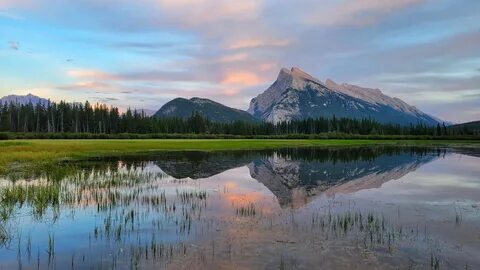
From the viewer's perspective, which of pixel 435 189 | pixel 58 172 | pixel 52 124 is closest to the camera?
pixel 435 189

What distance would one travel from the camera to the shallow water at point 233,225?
12461 millimetres

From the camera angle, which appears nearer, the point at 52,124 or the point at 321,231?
the point at 321,231

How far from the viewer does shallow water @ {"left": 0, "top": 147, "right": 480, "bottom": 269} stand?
12.5 metres

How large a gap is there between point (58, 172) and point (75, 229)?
20.2 meters

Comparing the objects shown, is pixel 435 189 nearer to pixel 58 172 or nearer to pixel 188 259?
pixel 188 259

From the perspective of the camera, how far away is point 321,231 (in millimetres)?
16062

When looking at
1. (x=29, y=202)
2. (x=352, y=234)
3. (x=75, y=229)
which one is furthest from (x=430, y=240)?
(x=29, y=202)

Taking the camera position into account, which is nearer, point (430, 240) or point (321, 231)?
point (430, 240)

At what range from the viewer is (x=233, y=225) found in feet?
56.0

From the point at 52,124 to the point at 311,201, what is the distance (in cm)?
16876

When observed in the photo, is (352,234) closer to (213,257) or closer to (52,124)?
(213,257)

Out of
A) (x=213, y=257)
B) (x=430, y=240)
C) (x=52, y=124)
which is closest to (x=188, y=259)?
(x=213, y=257)

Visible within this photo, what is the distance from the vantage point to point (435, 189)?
1161 inches

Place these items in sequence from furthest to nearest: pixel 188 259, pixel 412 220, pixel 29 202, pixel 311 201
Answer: pixel 311 201, pixel 29 202, pixel 412 220, pixel 188 259
